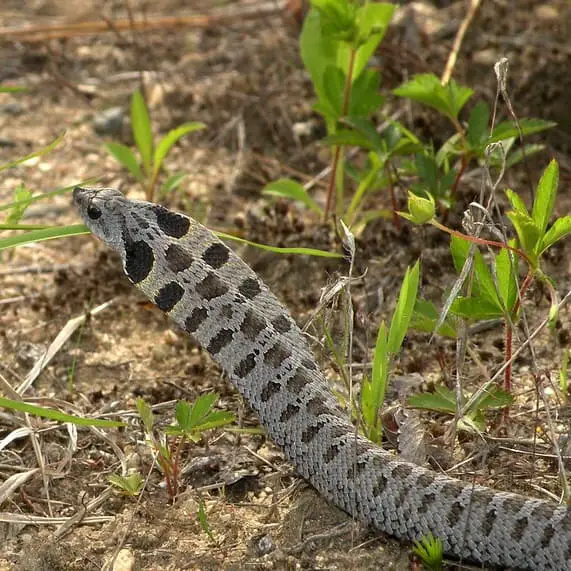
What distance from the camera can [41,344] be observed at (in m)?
6.80

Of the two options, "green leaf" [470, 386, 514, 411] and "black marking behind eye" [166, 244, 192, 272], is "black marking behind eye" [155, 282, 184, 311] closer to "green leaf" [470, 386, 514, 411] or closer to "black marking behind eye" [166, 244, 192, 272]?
"black marking behind eye" [166, 244, 192, 272]

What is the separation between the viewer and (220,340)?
5.51 m

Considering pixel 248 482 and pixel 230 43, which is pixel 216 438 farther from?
pixel 230 43

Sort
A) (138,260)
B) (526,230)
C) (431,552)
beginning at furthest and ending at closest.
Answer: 1. (138,260)
2. (526,230)
3. (431,552)

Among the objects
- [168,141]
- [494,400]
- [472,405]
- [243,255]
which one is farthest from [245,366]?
[168,141]

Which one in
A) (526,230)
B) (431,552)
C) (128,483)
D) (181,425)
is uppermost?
(526,230)

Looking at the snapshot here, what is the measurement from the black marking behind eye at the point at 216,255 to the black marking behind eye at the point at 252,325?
33 centimetres

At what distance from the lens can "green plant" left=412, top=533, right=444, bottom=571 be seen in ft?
14.8

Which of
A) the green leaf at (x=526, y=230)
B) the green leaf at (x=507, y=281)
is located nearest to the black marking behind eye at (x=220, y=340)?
the green leaf at (x=507, y=281)

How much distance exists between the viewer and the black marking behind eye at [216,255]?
5543 millimetres

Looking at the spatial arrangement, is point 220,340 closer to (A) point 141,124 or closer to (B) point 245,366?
(B) point 245,366

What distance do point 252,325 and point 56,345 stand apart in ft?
5.33

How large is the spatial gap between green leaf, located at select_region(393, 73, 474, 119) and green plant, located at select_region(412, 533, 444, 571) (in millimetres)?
2985

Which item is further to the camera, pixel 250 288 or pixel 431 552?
pixel 250 288
